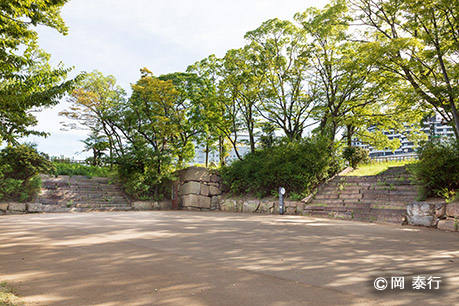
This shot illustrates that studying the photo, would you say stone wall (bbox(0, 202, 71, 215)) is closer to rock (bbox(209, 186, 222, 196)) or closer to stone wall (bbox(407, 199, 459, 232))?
rock (bbox(209, 186, 222, 196))

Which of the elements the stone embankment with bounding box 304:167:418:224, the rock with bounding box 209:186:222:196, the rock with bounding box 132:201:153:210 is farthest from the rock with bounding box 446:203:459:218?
the rock with bounding box 132:201:153:210

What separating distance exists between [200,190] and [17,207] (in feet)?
23.5

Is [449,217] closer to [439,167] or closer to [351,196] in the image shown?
[439,167]

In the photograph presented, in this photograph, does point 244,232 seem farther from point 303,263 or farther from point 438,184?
point 438,184

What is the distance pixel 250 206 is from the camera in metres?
12.6

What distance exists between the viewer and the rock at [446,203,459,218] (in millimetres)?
7195

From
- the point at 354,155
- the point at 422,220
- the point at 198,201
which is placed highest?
the point at 354,155

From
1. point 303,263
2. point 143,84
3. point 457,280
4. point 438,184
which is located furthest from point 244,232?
point 143,84

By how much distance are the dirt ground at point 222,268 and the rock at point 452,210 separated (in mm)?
1716

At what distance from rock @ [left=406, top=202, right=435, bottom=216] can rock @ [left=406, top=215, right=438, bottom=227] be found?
3.2 inches

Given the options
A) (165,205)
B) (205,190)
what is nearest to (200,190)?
(205,190)

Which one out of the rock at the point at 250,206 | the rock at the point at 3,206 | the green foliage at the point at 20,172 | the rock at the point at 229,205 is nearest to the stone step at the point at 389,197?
the rock at the point at 250,206

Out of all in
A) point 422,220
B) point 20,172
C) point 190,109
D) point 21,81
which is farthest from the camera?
point 190,109

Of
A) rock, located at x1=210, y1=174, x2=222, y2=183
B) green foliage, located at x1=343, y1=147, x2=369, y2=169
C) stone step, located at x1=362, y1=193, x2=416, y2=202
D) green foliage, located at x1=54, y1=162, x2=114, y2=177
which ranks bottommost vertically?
stone step, located at x1=362, y1=193, x2=416, y2=202
